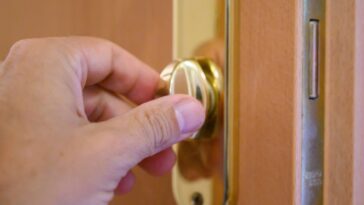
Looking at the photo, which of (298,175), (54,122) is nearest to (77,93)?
(54,122)

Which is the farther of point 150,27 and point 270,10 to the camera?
point 150,27

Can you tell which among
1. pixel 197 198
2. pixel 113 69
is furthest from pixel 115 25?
pixel 197 198

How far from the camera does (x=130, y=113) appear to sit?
0.25 meters

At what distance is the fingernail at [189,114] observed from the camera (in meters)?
0.25

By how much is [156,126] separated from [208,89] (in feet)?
0.15

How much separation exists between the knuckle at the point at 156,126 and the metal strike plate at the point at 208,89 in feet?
0.08

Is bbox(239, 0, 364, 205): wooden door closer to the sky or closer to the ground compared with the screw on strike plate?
closer to the sky

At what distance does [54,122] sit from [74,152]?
0.02m

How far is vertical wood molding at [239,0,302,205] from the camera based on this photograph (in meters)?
0.21

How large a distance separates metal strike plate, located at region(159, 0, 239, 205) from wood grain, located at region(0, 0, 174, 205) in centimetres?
2

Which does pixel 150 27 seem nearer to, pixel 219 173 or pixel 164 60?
pixel 164 60

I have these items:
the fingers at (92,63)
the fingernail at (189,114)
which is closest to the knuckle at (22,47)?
the fingers at (92,63)
